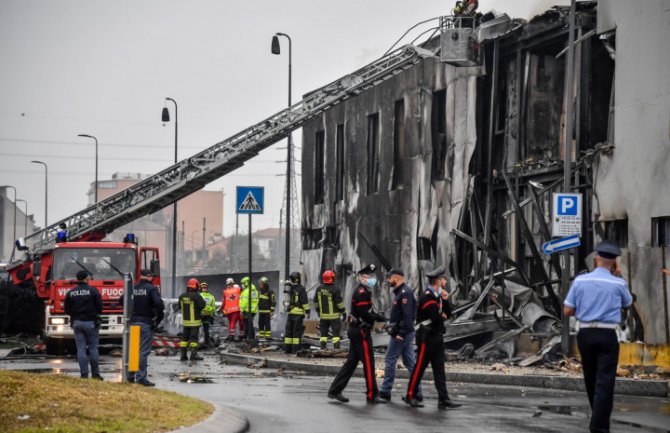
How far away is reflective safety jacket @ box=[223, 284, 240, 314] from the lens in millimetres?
28953

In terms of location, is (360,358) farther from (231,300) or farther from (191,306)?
(231,300)

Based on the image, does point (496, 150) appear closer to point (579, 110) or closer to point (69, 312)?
point (579, 110)

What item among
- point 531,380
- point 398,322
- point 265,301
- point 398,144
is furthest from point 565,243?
point 398,144

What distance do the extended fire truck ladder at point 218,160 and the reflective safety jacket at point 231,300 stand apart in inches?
184

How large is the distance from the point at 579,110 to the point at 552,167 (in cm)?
158

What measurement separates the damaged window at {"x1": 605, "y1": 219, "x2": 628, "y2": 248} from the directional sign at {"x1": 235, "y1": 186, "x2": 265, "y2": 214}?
7972 mm

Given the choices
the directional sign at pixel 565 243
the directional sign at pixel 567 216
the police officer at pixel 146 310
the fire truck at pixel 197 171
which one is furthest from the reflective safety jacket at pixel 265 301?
the police officer at pixel 146 310

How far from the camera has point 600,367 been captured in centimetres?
1034

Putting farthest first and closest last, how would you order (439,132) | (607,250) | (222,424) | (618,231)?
(439,132)
(618,231)
(222,424)
(607,250)

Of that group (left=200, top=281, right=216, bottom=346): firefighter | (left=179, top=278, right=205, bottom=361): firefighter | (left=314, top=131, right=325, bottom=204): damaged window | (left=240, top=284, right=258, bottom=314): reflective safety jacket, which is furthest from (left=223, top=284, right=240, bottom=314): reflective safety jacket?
(left=314, top=131, right=325, bottom=204): damaged window

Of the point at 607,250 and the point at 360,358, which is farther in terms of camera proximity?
the point at 360,358

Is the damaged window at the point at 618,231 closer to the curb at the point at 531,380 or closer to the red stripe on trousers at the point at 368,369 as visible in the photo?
the curb at the point at 531,380

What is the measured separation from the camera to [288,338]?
2458 cm

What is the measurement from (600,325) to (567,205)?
34.3ft
